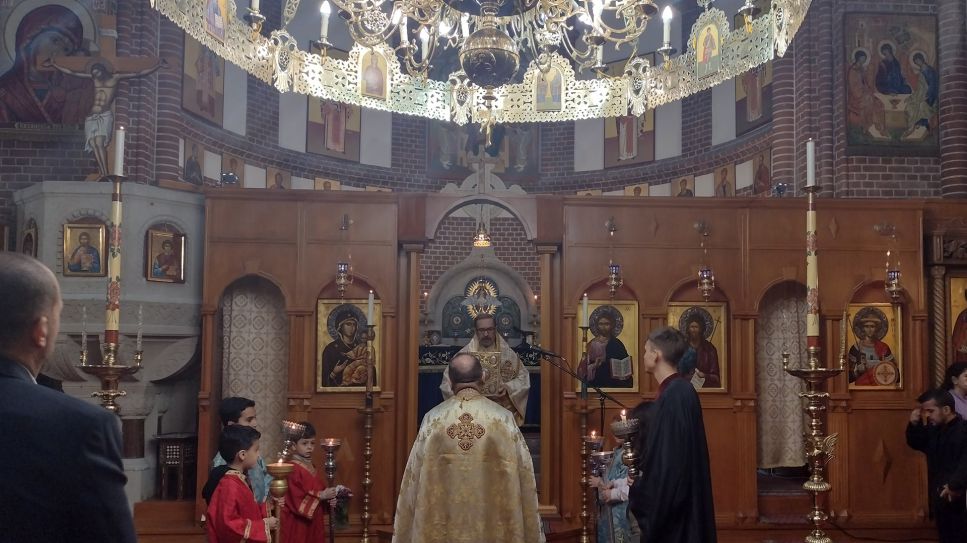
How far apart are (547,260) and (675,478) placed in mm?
5086

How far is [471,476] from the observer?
5434mm

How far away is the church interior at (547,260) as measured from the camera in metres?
8.73

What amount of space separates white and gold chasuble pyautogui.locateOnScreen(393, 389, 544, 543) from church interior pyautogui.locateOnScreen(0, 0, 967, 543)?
2.60 meters

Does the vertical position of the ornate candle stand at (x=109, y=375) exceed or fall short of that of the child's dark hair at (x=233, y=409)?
it exceeds it

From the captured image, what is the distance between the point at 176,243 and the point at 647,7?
528cm

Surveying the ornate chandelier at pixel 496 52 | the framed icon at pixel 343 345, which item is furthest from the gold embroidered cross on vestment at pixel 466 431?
the framed icon at pixel 343 345

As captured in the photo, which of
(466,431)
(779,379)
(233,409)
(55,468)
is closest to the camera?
(55,468)

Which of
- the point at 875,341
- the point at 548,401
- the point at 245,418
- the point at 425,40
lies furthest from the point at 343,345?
the point at 875,341

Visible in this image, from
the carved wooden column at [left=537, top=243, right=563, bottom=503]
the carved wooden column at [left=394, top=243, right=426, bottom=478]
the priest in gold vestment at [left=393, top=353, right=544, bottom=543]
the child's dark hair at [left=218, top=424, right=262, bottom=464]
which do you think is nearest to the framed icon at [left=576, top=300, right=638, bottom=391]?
the carved wooden column at [left=537, top=243, right=563, bottom=503]

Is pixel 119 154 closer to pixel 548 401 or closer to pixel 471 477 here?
pixel 471 477

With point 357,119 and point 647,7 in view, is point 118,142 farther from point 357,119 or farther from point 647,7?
point 357,119

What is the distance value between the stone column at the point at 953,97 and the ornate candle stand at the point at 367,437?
6874mm

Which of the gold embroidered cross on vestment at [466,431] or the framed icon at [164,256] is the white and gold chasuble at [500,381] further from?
the gold embroidered cross on vestment at [466,431]

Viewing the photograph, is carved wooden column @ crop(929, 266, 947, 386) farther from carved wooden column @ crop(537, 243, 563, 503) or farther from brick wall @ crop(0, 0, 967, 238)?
carved wooden column @ crop(537, 243, 563, 503)
